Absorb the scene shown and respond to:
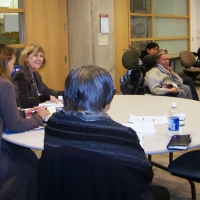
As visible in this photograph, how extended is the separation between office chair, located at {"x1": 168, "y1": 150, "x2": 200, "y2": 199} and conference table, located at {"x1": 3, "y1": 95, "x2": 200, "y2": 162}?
230mm

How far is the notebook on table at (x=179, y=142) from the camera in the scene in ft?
6.61

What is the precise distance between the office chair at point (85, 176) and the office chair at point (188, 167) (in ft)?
3.10

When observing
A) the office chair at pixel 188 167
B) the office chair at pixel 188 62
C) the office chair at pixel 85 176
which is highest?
the office chair at pixel 188 62

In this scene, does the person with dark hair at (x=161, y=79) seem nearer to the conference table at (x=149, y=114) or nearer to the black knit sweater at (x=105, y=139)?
the conference table at (x=149, y=114)

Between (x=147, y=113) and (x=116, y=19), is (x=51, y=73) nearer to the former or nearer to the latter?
(x=116, y=19)

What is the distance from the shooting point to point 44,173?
4.99ft

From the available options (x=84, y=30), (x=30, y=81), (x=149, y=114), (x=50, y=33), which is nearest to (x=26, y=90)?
(x=30, y=81)

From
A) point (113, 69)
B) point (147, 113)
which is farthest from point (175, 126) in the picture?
point (113, 69)

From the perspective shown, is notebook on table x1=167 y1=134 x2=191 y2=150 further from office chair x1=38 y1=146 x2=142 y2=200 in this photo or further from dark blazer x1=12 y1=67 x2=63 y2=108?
dark blazer x1=12 y1=67 x2=63 y2=108

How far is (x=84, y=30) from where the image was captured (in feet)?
22.8

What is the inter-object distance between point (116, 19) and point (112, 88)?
20.8 ft

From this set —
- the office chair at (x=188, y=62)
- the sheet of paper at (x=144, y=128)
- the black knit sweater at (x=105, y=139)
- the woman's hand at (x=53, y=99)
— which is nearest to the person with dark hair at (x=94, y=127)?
the black knit sweater at (x=105, y=139)

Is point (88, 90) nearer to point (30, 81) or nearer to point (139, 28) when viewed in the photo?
point (30, 81)

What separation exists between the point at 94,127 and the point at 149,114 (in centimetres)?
132
